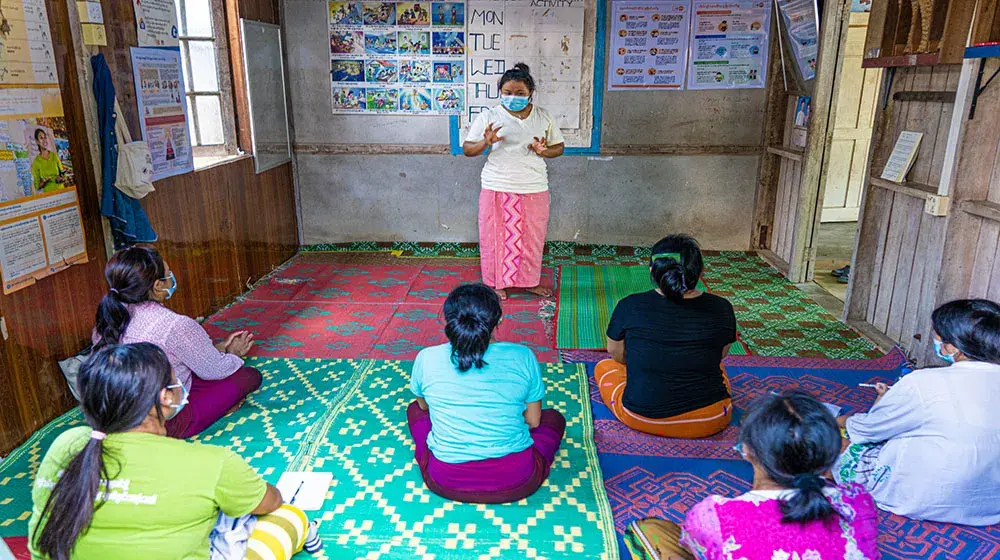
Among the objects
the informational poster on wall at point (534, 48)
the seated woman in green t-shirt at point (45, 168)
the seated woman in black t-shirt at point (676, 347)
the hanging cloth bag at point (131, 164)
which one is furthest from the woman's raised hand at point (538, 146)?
the seated woman in green t-shirt at point (45, 168)

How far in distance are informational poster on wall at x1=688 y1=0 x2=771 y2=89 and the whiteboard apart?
369 cm

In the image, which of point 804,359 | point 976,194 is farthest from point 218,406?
point 976,194

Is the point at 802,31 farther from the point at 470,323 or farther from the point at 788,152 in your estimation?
the point at 470,323

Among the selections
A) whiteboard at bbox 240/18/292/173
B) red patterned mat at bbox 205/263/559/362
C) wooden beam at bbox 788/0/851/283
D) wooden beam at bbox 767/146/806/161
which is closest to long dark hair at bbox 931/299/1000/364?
red patterned mat at bbox 205/263/559/362

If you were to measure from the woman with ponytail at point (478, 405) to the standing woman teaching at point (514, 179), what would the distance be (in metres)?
2.35

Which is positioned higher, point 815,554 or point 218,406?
point 815,554

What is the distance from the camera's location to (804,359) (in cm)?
397

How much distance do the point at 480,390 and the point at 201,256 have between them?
296 cm

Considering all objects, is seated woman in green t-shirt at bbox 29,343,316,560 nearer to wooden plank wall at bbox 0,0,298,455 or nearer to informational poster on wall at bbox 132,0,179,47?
wooden plank wall at bbox 0,0,298,455

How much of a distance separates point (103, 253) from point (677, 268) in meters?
2.95

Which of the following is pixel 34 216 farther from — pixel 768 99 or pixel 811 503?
pixel 768 99

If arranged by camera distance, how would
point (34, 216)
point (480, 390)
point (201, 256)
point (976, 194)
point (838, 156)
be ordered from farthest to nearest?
point (838, 156), point (201, 256), point (976, 194), point (34, 216), point (480, 390)

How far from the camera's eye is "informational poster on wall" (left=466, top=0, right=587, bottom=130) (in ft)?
19.5

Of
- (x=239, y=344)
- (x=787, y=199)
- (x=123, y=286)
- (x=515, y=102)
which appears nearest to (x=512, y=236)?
(x=515, y=102)
